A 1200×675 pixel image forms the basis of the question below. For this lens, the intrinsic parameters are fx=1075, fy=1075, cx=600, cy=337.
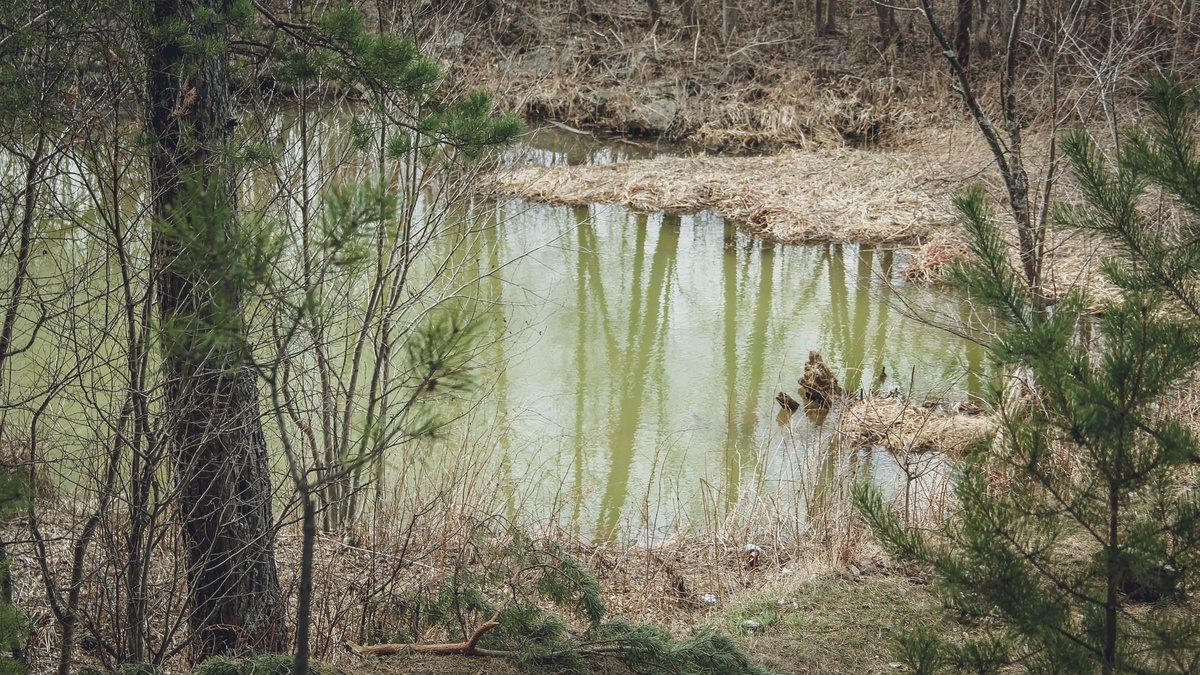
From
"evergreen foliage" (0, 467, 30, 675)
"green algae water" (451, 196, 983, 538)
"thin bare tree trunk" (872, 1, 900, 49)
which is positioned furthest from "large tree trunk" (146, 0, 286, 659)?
"thin bare tree trunk" (872, 1, 900, 49)

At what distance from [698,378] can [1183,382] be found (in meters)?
6.45

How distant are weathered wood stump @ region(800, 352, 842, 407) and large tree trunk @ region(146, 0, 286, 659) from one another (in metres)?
4.99

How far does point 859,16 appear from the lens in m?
21.0

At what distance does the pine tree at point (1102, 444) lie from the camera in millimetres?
2264

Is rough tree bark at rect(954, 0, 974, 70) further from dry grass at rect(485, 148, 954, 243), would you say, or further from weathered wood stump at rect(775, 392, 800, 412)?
weathered wood stump at rect(775, 392, 800, 412)

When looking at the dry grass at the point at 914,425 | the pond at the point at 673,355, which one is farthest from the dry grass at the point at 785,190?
the dry grass at the point at 914,425

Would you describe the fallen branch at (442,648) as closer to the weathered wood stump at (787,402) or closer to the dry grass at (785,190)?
the weathered wood stump at (787,402)

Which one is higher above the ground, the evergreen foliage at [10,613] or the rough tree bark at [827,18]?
the rough tree bark at [827,18]

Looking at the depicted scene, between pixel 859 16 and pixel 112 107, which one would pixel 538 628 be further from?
pixel 859 16

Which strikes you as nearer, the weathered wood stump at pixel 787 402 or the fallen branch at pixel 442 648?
the fallen branch at pixel 442 648

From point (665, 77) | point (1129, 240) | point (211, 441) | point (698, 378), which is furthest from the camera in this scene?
point (665, 77)

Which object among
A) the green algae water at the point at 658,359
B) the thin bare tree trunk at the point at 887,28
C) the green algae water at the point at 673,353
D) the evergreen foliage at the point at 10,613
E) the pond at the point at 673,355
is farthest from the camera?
the thin bare tree trunk at the point at 887,28

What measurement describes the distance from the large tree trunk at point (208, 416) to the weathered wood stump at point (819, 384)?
16.4 feet

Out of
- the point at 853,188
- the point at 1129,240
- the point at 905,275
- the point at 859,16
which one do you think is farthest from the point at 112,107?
the point at 859,16
